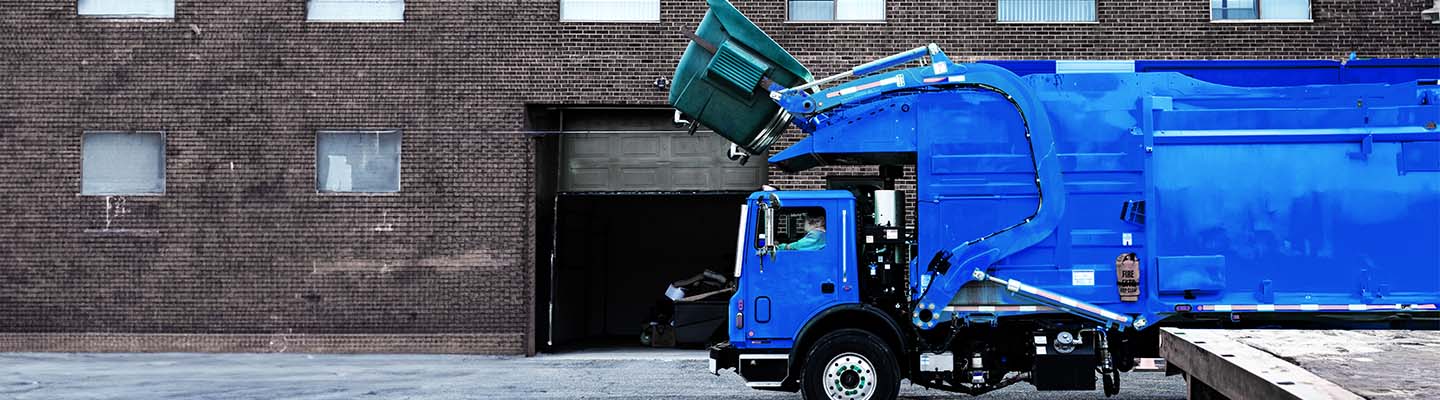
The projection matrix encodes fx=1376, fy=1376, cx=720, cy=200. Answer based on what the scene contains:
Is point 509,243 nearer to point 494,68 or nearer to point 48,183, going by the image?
point 494,68

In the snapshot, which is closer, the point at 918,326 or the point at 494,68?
the point at 918,326

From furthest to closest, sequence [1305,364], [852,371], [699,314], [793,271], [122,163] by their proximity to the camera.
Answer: [122,163] → [699,314] → [793,271] → [852,371] → [1305,364]

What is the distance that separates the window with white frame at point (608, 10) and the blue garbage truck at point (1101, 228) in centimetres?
784

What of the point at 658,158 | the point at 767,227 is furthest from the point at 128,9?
the point at 767,227

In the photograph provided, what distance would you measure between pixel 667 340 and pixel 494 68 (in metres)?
4.60

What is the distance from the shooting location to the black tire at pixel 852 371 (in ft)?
35.4

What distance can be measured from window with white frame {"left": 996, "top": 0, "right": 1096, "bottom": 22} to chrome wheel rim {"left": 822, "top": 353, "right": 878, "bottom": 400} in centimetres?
876

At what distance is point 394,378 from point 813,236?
6.06m

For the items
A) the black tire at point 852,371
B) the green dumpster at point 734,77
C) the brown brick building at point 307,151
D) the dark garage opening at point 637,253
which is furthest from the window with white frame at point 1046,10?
the black tire at point 852,371

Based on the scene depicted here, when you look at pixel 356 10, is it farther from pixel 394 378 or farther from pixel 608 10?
pixel 394 378

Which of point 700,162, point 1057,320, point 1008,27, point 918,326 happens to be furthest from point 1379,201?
point 700,162

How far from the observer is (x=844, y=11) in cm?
1850

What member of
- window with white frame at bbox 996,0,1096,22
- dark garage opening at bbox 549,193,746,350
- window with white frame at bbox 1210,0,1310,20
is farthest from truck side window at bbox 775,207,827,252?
dark garage opening at bbox 549,193,746,350

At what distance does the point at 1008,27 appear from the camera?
18.3 meters
